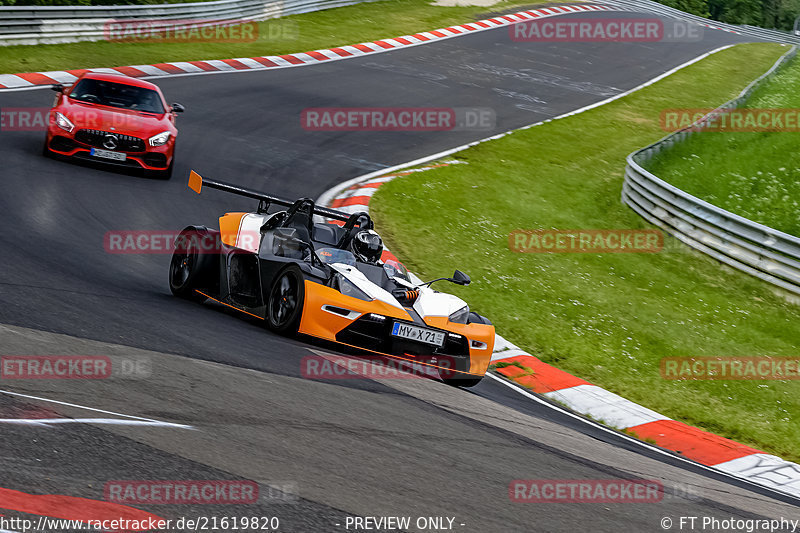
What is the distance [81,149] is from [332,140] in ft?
22.6

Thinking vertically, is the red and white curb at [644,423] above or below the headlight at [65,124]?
below

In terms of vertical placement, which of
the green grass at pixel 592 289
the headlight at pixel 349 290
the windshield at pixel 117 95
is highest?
the windshield at pixel 117 95

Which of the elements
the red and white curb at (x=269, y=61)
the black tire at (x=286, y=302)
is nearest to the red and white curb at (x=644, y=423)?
the black tire at (x=286, y=302)

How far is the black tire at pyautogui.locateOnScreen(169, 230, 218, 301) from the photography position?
387 inches

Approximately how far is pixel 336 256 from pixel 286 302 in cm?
79

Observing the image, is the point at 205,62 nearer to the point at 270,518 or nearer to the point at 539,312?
the point at 539,312

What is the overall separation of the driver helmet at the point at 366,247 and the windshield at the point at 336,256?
0.16m

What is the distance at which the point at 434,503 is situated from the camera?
5145 mm

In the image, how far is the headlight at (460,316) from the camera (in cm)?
888

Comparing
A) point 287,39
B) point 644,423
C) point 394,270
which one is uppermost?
point 394,270

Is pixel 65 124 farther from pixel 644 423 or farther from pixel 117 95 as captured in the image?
pixel 644 423

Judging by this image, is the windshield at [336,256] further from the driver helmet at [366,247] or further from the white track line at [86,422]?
the white track line at [86,422]

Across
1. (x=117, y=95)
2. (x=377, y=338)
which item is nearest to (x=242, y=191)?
(x=377, y=338)

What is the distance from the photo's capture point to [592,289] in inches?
553
